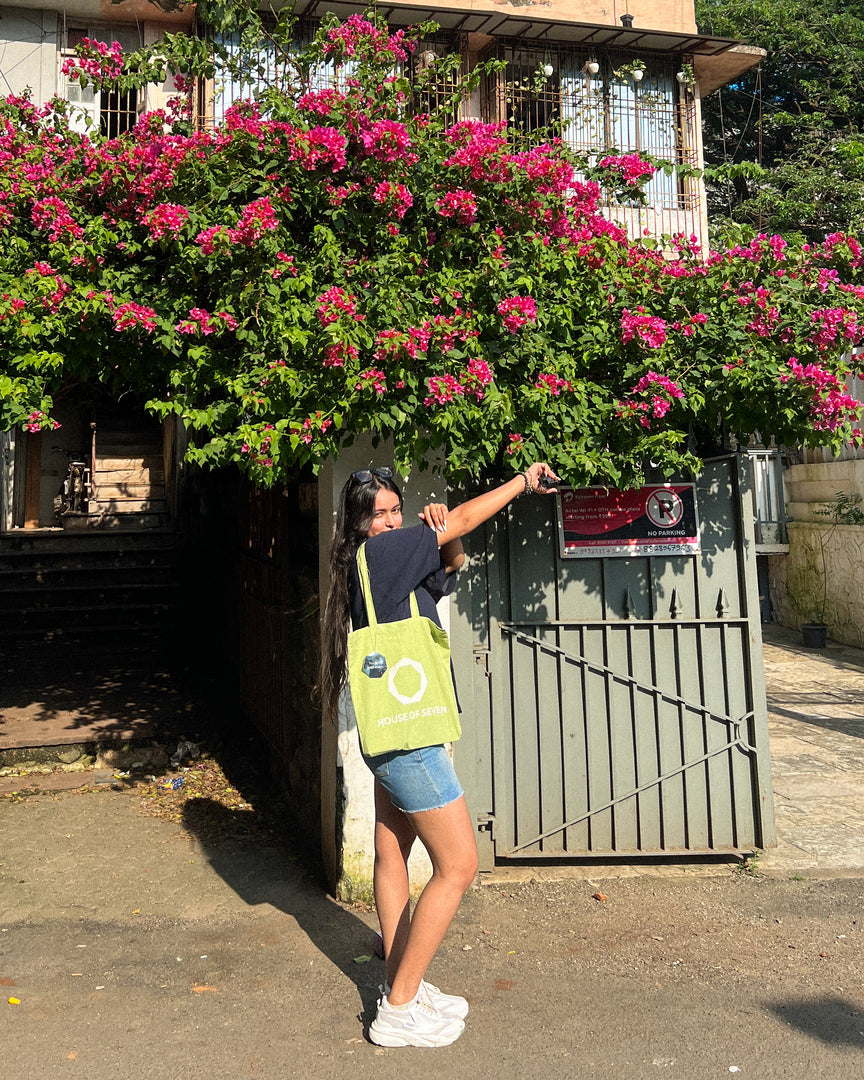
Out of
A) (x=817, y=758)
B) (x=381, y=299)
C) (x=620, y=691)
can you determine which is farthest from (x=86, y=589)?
(x=817, y=758)

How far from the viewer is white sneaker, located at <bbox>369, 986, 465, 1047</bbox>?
2973mm

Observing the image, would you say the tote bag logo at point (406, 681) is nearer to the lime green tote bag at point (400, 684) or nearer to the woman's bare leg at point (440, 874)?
the lime green tote bag at point (400, 684)

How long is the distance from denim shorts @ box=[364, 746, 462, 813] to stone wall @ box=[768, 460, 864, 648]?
12.2m

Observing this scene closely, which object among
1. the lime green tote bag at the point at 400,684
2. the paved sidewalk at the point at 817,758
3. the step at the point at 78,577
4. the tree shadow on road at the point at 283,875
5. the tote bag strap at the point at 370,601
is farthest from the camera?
the step at the point at 78,577

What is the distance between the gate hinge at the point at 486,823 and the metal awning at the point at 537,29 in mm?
10438

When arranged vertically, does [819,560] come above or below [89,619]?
above

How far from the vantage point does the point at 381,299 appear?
12.5 feet

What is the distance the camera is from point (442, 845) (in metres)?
2.86

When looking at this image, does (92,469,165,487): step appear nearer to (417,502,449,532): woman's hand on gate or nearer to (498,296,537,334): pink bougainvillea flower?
(498,296,537,334): pink bougainvillea flower

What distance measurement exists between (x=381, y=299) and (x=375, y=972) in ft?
9.09

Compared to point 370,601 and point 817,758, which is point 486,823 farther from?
point 817,758

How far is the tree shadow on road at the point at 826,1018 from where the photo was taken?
3.09 meters

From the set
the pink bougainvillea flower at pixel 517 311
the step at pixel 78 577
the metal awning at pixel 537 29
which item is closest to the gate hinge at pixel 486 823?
the pink bougainvillea flower at pixel 517 311

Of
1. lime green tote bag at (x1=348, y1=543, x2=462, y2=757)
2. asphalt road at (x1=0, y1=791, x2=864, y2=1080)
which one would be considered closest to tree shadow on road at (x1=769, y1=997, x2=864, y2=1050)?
asphalt road at (x1=0, y1=791, x2=864, y2=1080)
